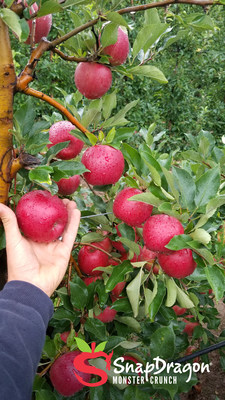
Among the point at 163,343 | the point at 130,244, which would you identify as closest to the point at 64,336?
the point at 163,343

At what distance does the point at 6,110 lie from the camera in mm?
770

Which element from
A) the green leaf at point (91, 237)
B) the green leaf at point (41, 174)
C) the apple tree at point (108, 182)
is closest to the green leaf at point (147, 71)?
the apple tree at point (108, 182)

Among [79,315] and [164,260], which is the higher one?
[164,260]

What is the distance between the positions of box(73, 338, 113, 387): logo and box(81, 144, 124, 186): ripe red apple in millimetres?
417

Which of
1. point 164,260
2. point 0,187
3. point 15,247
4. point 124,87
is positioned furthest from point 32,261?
point 124,87

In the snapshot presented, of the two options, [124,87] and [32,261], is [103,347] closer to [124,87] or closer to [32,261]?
[32,261]

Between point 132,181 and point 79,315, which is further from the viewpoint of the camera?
point 79,315

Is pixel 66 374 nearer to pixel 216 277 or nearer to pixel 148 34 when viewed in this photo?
pixel 216 277

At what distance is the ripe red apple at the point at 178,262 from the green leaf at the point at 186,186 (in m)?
0.10

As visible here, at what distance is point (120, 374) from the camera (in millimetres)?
988

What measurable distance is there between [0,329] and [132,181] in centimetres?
43

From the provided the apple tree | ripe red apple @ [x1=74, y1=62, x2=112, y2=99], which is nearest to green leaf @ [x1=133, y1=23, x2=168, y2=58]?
the apple tree

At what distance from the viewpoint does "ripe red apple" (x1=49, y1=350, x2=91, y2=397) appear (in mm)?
915

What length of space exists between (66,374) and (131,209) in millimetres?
461
